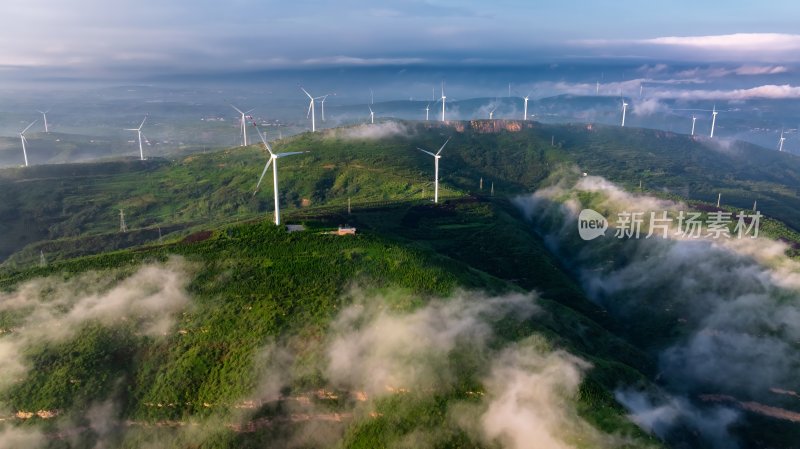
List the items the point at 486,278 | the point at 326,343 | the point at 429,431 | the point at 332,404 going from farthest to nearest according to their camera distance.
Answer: the point at 486,278 → the point at 326,343 → the point at 332,404 → the point at 429,431

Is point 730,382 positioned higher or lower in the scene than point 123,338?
lower

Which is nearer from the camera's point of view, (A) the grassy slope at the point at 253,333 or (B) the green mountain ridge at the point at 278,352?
(B) the green mountain ridge at the point at 278,352

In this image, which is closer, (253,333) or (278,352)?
(278,352)

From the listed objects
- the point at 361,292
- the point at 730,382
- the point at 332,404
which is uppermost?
the point at 361,292

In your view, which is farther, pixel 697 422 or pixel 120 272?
pixel 120 272

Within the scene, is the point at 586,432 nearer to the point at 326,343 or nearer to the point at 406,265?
the point at 326,343

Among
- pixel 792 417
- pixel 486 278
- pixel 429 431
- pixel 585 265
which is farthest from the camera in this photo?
pixel 585 265

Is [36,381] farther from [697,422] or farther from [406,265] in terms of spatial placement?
[697,422]

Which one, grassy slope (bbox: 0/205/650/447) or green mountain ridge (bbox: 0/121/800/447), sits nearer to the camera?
green mountain ridge (bbox: 0/121/800/447)

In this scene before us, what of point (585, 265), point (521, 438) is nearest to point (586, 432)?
point (521, 438)

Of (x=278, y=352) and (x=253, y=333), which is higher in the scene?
(x=253, y=333)
